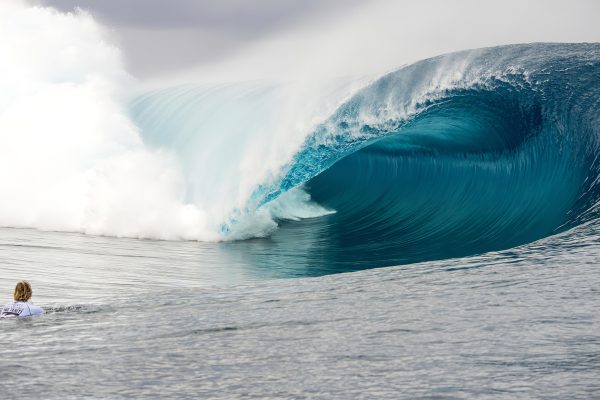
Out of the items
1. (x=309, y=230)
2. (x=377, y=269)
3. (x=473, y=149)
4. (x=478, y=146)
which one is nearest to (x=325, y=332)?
(x=377, y=269)

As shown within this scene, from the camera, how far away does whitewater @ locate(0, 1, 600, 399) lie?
430 centimetres

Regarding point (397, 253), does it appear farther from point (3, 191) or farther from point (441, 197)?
point (3, 191)

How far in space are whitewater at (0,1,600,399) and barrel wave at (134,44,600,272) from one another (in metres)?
0.03

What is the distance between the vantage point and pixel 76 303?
247 inches

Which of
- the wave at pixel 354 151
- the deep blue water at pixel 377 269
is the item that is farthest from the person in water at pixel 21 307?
the wave at pixel 354 151

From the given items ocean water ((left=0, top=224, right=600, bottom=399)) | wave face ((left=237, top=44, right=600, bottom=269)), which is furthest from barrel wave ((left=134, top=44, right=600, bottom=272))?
ocean water ((left=0, top=224, right=600, bottom=399))

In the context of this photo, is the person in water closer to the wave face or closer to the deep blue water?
the deep blue water

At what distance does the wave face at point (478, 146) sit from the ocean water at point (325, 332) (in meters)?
1.98

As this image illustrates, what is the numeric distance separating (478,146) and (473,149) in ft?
0.54

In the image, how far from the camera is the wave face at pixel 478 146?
9.83 meters

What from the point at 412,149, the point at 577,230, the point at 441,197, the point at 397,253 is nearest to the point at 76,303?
the point at 397,253

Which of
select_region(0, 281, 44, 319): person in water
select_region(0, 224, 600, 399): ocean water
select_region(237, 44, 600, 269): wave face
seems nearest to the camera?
select_region(0, 224, 600, 399): ocean water

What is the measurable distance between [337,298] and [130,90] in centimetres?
1181

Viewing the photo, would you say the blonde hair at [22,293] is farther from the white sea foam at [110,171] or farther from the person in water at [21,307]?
the white sea foam at [110,171]
